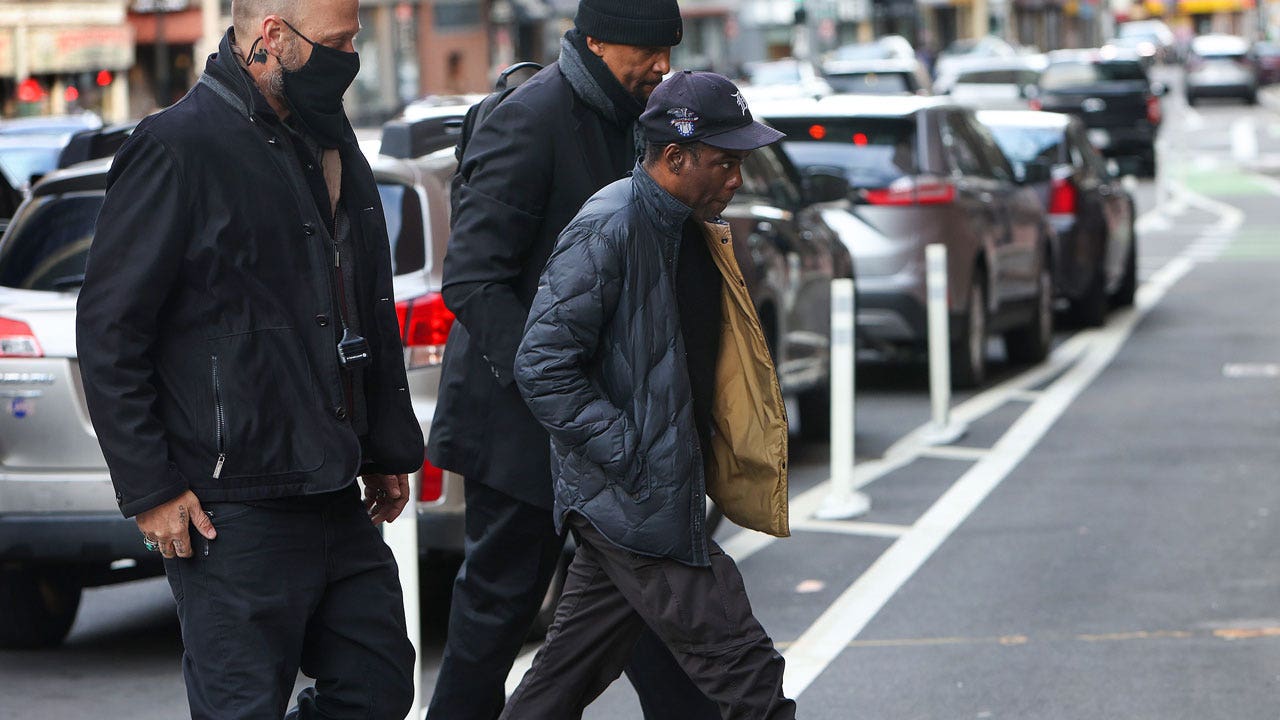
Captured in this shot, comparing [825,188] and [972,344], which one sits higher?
[825,188]

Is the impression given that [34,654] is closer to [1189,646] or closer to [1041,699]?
[1041,699]

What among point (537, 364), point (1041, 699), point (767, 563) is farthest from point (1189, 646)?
point (537, 364)

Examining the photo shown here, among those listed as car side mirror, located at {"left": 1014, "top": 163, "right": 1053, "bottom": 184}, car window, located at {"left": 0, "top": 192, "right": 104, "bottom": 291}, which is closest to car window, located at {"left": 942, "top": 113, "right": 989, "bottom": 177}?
car side mirror, located at {"left": 1014, "top": 163, "right": 1053, "bottom": 184}

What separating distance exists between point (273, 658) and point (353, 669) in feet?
0.63

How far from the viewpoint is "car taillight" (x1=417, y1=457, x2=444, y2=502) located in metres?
6.36

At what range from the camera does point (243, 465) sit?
12.1 ft

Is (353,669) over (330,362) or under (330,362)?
under

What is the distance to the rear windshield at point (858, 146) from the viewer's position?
12.5 meters

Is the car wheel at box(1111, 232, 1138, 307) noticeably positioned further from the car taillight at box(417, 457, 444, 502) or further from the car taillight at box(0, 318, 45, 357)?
the car taillight at box(0, 318, 45, 357)

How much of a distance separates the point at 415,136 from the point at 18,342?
1441 millimetres

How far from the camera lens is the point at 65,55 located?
43688 millimetres

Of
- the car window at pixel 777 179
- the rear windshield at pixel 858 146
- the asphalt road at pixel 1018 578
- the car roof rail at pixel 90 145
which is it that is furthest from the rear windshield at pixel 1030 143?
the car roof rail at pixel 90 145

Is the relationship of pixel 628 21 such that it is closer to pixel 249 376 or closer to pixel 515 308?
pixel 515 308

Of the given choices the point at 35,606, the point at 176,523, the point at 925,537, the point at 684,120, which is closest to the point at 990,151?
the point at 925,537
